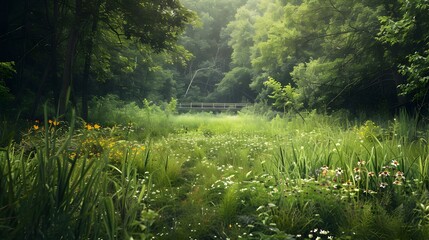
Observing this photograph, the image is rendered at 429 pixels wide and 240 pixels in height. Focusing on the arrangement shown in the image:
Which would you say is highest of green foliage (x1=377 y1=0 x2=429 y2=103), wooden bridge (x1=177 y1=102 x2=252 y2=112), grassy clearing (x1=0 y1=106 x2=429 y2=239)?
green foliage (x1=377 y1=0 x2=429 y2=103)

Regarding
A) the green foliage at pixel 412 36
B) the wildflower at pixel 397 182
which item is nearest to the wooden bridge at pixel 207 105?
the green foliage at pixel 412 36

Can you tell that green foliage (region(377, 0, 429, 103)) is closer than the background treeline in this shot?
Yes

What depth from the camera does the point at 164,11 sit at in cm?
1223

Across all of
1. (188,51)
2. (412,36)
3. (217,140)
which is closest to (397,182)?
(217,140)

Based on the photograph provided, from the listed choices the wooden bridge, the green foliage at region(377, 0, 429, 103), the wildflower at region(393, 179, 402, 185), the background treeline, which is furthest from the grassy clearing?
the wooden bridge

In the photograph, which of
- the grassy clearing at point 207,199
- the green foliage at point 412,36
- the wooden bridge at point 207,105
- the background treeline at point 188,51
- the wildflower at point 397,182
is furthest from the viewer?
the wooden bridge at point 207,105

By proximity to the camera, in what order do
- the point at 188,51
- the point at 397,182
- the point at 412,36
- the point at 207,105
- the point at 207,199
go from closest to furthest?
the point at 397,182 → the point at 207,199 → the point at 412,36 → the point at 188,51 → the point at 207,105

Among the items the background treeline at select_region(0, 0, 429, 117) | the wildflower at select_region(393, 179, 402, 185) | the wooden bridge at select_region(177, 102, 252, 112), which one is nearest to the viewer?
the wildflower at select_region(393, 179, 402, 185)

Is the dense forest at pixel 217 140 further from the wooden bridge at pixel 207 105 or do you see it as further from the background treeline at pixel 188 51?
the wooden bridge at pixel 207 105

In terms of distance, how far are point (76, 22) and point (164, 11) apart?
9.53ft

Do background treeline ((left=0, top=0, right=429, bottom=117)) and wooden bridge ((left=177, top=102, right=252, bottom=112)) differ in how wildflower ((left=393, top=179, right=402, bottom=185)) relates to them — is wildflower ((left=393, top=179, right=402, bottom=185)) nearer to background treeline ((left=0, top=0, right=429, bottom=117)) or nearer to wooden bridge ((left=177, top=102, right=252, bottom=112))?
background treeline ((left=0, top=0, right=429, bottom=117))

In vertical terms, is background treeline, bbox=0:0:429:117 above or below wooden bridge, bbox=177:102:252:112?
above

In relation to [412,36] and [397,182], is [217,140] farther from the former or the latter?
[397,182]

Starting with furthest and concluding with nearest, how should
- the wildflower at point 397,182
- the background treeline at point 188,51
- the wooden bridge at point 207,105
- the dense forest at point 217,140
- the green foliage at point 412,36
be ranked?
the wooden bridge at point 207,105 → the background treeline at point 188,51 → the green foliage at point 412,36 → the wildflower at point 397,182 → the dense forest at point 217,140
